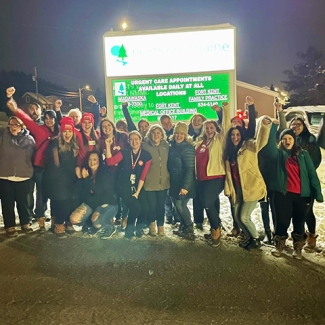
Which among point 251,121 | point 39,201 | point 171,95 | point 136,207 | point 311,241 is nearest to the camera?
point 311,241

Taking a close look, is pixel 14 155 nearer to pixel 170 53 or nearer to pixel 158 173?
pixel 158 173

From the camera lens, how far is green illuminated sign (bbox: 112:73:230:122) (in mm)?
6930

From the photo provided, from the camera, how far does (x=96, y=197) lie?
4918mm

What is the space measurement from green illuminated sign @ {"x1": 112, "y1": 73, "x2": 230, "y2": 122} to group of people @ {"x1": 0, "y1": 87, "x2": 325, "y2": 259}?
1.67 metres

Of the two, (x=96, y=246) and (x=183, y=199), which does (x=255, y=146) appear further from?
(x=96, y=246)

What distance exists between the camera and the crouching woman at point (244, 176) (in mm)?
4402

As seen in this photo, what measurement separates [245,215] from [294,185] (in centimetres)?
73

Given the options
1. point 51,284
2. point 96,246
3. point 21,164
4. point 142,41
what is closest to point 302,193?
point 96,246

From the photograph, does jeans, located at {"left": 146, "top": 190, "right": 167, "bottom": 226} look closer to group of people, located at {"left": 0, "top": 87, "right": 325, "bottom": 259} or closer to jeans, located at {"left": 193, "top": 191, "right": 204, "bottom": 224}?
group of people, located at {"left": 0, "top": 87, "right": 325, "bottom": 259}

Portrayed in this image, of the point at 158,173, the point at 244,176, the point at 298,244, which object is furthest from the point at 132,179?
the point at 298,244

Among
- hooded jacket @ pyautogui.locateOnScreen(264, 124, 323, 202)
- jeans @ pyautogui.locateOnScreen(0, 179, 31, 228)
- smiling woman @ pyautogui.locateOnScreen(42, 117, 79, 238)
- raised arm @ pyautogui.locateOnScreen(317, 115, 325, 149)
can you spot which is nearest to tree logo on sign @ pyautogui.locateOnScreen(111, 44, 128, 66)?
smiling woman @ pyautogui.locateOnScreen(42, 117, 79, 238)

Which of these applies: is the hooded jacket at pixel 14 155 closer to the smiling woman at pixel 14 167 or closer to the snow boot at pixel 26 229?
the smiling woman at pixel 14 167

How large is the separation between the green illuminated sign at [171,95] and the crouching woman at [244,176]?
2.58 meters

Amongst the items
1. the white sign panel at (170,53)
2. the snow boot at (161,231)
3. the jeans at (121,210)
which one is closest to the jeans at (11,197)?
the jeans at (121,210)
